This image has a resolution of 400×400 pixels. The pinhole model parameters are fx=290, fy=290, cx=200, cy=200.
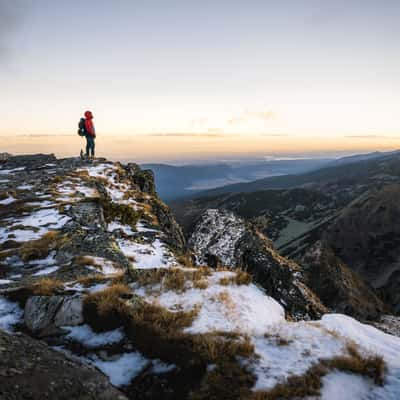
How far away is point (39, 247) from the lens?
13.3m

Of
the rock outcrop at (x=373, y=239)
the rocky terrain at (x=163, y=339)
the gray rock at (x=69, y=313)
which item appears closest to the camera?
the rocky terrain at (x=163, y=339)

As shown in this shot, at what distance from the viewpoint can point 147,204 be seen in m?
26.1

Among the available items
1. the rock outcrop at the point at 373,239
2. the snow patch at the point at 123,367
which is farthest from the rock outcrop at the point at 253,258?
the rock outcrop at the point at 373,239

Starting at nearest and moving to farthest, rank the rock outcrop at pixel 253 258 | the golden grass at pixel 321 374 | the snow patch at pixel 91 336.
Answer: the golden grass at pixel 321 374 → the snow patch at pixel 91 336 → the rock outcrop at pixel 253 258

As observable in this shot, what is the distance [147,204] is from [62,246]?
13.0m

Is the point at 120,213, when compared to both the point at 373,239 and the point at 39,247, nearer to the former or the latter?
the point at 39,247

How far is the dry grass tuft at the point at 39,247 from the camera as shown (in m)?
12.7

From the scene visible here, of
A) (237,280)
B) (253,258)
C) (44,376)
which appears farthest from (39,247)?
(253,258)

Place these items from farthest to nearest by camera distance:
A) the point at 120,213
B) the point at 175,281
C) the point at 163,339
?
1. the point at 120,213
2. the point at 175,281
3. the point at 163,339

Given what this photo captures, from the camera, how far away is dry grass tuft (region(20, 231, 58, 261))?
41.6ft

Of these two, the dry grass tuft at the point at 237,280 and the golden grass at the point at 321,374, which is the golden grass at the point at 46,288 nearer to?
the dry grass tuft at the point at 237,280

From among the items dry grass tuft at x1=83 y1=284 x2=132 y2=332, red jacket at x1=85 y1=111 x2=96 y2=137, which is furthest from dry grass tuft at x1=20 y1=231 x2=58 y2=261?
red jacket at x1=85 y1=111 x2=96 y2=137

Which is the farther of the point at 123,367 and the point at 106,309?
the point at 106,309

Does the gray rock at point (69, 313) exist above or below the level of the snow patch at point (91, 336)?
above
